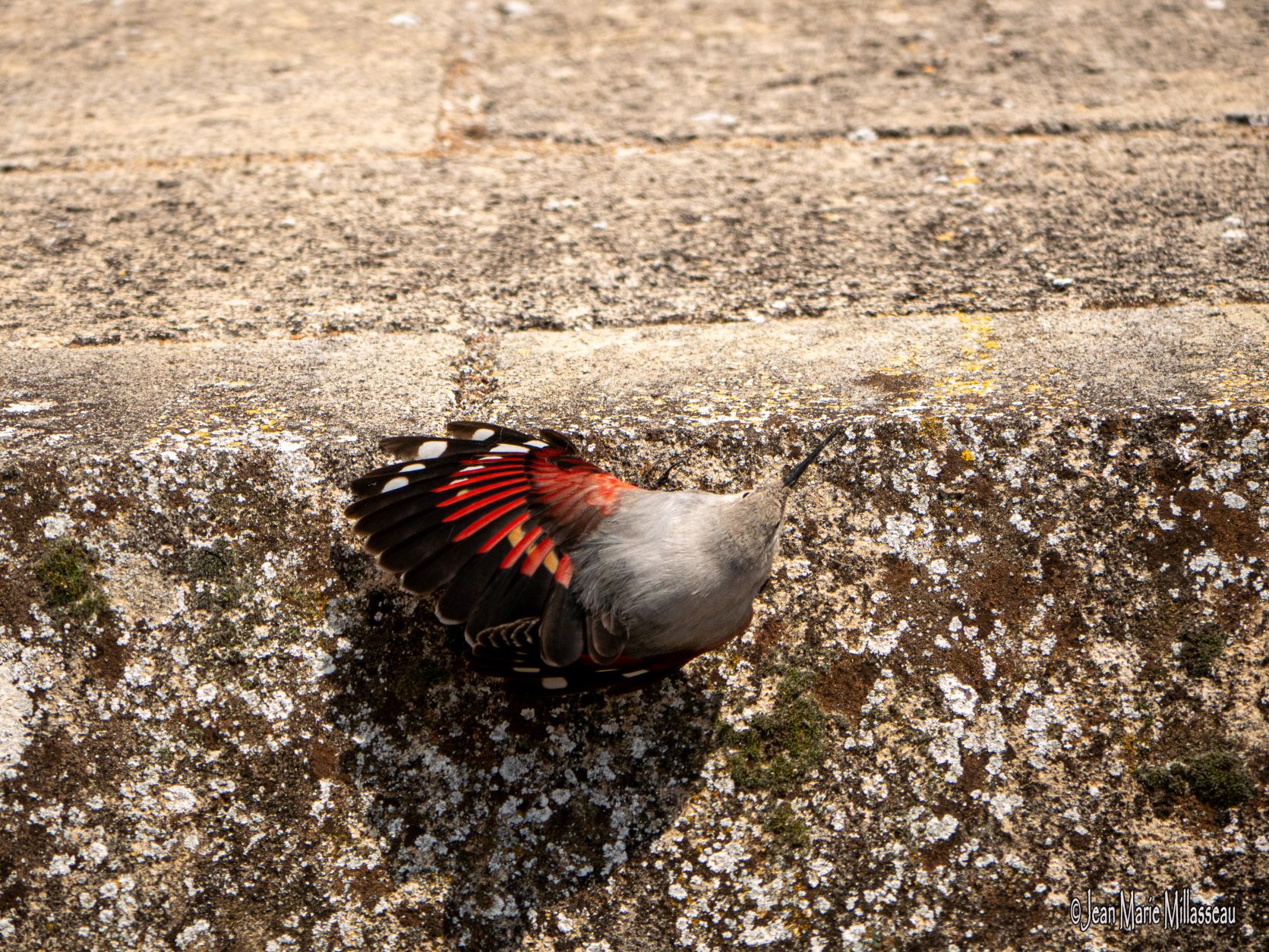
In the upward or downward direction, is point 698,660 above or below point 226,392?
below

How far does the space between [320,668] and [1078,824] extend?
1.32 meters

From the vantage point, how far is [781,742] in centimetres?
178

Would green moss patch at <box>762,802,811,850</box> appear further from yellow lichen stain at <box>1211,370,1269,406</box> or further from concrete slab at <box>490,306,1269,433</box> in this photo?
yellow lichen stain at <box>1211,370,1269,406</box>

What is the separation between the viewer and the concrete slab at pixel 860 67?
313cm

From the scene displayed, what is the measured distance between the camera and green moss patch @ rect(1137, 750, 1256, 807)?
172cm

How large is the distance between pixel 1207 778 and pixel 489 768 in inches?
47.6

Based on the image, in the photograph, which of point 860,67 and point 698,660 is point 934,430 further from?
point 860,67

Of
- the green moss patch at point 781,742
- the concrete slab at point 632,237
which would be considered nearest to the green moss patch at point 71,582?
the concrete slab at point 632,237

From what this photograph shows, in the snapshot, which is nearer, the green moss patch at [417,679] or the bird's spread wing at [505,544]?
the bird's spread wing at [505,544]

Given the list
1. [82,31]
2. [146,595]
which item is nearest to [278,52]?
[82,31]

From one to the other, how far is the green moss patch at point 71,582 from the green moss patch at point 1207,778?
181 centimetres

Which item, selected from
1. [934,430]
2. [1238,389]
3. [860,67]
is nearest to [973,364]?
[934,430]

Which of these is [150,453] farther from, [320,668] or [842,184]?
[842,184]

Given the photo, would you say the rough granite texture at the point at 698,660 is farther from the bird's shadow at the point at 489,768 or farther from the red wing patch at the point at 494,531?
the red wing patch at the point at 494,531
